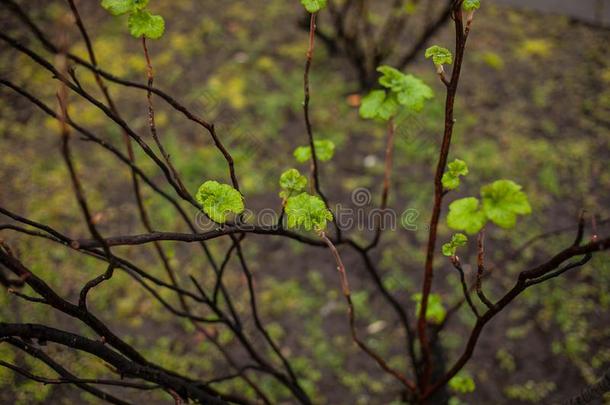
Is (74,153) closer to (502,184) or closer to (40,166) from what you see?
(40,166)

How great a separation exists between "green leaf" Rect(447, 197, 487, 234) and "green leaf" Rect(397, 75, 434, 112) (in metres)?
0.38

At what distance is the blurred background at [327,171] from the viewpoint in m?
2.40

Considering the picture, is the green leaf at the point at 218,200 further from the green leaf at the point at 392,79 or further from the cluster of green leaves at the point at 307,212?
the green leaf at the point at 392,79

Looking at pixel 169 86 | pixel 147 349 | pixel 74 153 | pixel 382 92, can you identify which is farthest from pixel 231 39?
pixel 382 92

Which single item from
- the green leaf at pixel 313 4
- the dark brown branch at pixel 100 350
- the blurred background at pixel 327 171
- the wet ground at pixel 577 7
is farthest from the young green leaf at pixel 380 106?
the wet ground at pixel 577 7

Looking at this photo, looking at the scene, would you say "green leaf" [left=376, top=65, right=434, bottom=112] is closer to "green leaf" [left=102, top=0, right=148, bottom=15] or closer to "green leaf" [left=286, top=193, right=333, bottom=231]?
"green leaf" [left=286, top=193, right=333, bottom=231]

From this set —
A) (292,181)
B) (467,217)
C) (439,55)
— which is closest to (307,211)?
(292,181)

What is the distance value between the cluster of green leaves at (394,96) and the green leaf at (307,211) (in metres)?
0.39

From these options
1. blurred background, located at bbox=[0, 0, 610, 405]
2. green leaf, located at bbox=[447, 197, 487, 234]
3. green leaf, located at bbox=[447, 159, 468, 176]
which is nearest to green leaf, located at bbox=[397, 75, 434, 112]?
green leaf, located at bbox=[447, 159, 468, 176]

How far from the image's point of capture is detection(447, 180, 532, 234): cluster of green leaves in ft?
3.54

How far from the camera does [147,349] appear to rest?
243cm

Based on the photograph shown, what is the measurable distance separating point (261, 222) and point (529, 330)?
1.55 metres

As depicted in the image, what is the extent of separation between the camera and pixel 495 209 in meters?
1.09

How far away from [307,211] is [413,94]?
0.53 meters
